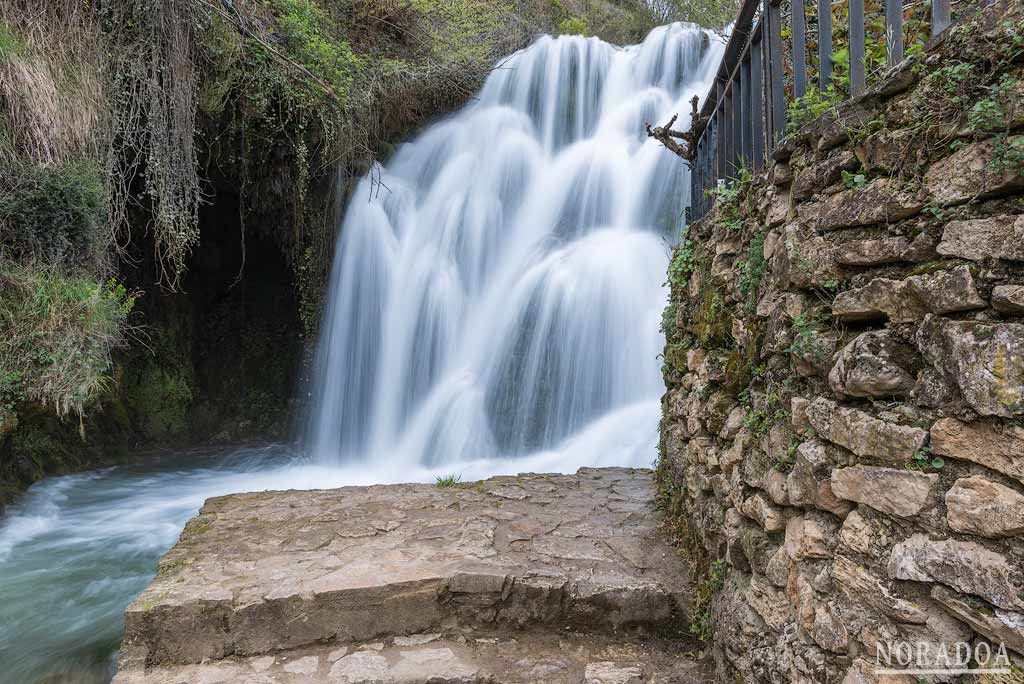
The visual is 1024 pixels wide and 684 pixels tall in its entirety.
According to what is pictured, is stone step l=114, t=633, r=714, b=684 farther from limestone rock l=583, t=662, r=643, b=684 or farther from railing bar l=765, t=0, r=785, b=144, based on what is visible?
railing bar l=765, t=0, r=785, b=144

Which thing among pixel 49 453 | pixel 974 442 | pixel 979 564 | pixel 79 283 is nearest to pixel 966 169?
pixel 974 442

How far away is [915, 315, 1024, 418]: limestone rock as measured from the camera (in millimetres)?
1148

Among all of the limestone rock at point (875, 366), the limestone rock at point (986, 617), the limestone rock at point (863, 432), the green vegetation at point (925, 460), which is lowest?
the limestone rock at point (986, 617)

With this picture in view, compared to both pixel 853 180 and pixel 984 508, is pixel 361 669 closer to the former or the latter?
pixel 984 508

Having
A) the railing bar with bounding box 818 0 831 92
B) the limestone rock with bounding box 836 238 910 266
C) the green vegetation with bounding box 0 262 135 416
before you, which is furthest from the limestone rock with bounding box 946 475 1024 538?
the green vegetation with bounding box 0 262 135 416

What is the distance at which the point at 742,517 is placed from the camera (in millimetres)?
2115

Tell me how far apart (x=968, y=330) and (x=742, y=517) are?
3.57 ft

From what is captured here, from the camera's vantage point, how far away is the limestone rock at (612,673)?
2.28m

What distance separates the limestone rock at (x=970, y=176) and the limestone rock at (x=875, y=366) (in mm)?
335

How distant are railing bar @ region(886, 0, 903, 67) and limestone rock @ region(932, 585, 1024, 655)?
1270 millimetres

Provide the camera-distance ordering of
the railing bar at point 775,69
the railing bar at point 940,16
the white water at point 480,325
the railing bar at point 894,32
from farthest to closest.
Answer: the white water at point 480,325, the railing bar at point 775,69, the railing bar at point 894,32, the railing bar at point 940,16

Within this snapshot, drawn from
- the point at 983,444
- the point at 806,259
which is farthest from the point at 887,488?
the point at 806,259

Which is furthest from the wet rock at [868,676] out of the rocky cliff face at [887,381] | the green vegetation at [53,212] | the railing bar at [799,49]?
the green vegetation at [53,212]

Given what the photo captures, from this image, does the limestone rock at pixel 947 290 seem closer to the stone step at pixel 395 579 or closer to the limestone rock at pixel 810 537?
the limestone rock at pixel 810 537
